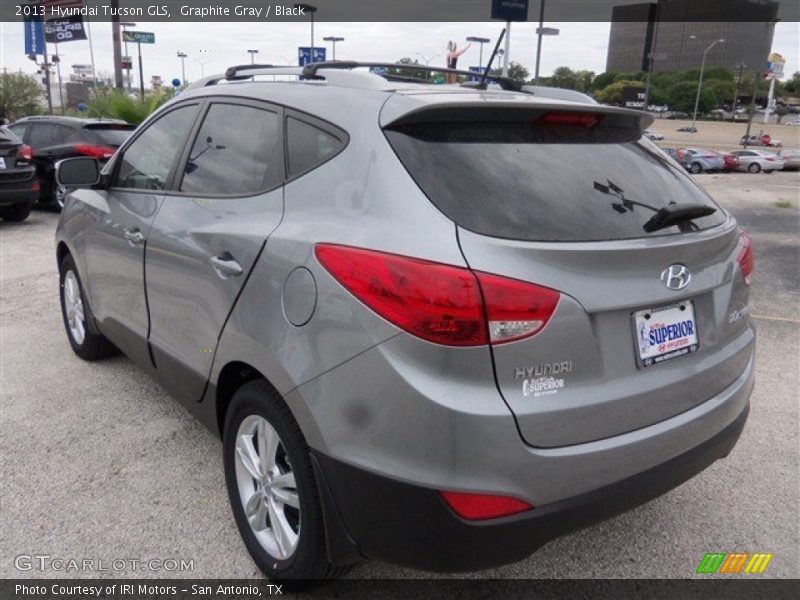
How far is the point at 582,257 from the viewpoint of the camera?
1.94 m

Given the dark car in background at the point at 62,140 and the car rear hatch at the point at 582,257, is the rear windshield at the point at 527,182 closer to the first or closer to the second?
the car rear hatch at the point at 582,257

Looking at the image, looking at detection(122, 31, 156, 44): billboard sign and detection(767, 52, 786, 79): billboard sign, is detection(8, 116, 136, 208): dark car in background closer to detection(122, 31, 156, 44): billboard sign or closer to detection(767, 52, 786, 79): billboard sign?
detection(122, 31, 156, 44): billboard sign

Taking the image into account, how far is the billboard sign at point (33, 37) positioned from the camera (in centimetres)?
3312

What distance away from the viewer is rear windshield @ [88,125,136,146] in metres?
10.5

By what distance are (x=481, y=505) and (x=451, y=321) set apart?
0.51 metres

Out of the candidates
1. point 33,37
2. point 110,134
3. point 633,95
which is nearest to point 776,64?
point 633,95

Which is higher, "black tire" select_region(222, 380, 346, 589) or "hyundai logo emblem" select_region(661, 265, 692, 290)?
"hyundai logo emblem" select_region(661, 265, 692, 290)

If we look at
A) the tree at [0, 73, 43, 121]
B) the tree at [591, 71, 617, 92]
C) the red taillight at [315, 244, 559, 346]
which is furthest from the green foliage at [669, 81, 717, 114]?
the red taillight at [315, 244, 559, 346]

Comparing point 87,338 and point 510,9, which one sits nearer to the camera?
point 87,338

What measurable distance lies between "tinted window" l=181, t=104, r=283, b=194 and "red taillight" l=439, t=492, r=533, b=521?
4.23 feet

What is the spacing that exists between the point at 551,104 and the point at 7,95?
45593 millimetres

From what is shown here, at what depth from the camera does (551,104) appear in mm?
2244

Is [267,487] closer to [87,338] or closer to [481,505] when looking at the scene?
[481,505]

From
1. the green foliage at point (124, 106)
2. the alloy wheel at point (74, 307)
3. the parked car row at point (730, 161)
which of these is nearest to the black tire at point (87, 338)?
the alloy wheel at point (74, 307)
